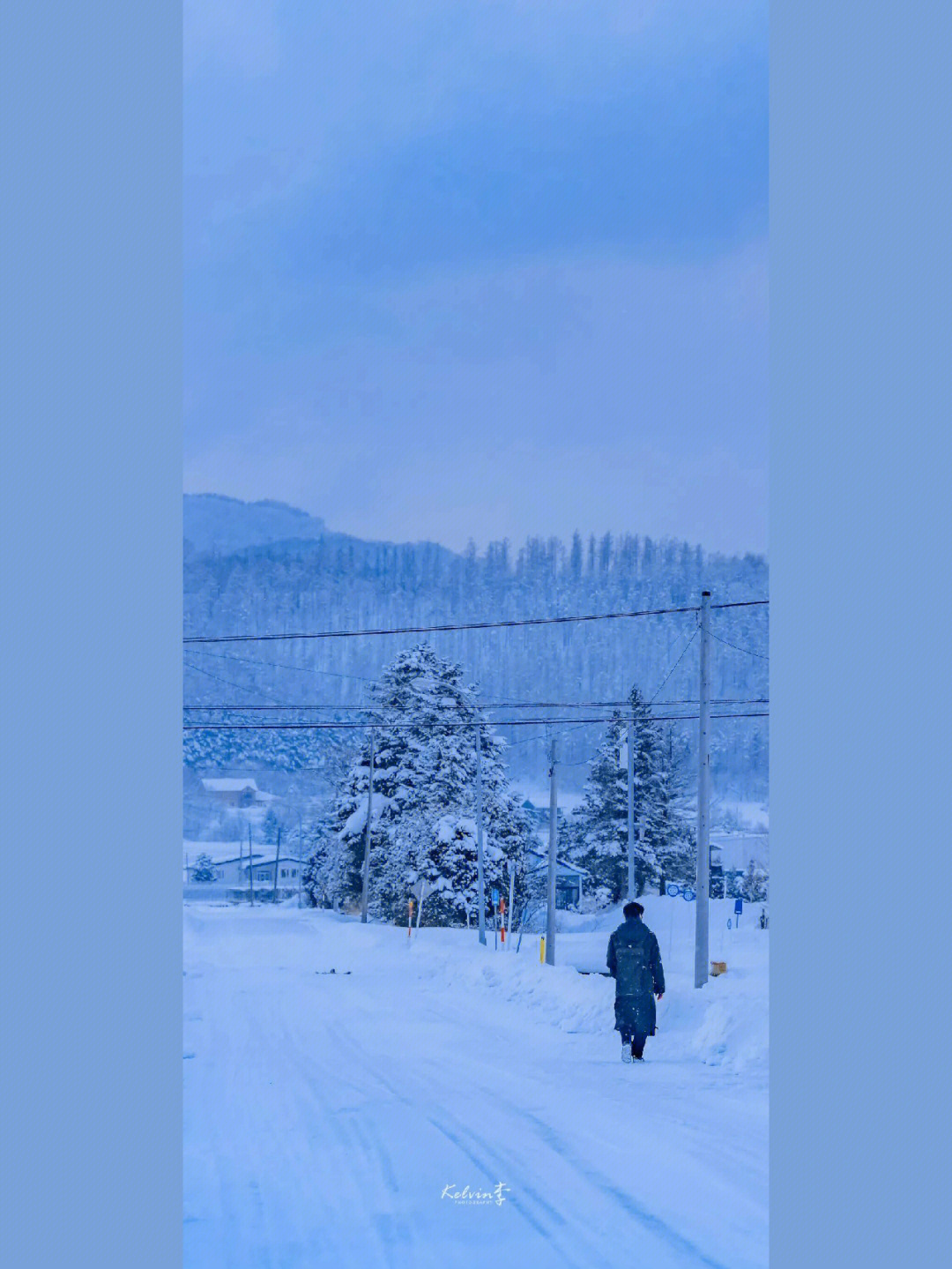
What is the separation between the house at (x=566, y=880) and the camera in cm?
1939

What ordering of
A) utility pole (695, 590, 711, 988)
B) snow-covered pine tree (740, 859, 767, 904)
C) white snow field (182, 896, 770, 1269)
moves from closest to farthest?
white snow field (182, 896, 770, 1269) → utility pole (695, 590, 711, 988) → snow-covered pine tree (740, 859, 767, 904)

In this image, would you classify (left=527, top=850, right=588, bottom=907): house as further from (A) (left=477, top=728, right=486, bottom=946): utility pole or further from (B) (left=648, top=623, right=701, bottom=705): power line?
(B) (left=648, top=623, right=701, bottom=705): power line

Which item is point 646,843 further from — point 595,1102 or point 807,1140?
point 807,1140

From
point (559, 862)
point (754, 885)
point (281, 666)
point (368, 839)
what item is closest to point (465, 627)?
point (281, 666)

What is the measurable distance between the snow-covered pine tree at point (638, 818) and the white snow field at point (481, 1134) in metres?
4.37

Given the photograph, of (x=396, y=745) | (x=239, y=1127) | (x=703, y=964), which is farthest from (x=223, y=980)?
(x=239, y=1127)

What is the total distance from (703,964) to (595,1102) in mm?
3992

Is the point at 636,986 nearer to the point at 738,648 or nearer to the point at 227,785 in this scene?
the point at 738,648

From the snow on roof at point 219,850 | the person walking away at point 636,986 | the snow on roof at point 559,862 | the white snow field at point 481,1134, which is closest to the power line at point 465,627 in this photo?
the person walking away at point 636,986

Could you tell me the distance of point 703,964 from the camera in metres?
9.86

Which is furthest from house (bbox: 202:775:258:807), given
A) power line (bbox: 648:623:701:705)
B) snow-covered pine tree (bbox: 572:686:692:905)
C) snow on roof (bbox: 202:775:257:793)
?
snow-covered pine tree (bbox: 572:686:692:905)

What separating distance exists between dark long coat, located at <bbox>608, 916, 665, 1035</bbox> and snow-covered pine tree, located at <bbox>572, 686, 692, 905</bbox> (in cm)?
535

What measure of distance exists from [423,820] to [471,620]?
9700 millimetres

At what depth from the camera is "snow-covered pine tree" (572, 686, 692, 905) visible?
1416 centimetres
